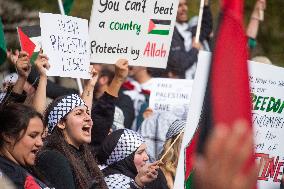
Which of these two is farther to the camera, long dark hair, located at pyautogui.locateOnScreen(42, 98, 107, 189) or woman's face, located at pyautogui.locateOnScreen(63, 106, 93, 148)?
woman's face, located at pyautogui.locateOnScreen(63, 106, 93, 148)

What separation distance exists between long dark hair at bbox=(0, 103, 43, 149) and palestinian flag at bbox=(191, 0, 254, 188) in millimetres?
2919

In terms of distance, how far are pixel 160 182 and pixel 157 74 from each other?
10.2ft

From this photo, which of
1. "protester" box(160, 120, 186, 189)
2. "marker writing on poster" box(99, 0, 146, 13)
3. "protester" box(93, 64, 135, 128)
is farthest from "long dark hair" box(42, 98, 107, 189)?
"protester" box(93, 64, 135, 128)

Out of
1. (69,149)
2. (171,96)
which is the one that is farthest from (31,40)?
(171,96)

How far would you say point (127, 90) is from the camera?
8961 millimetres

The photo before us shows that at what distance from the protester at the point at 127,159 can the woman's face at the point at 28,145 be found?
1045 millimetres

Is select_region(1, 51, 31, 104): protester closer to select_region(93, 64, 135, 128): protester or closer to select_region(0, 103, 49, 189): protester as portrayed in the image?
select_region(0, 103, 49, 189): protester

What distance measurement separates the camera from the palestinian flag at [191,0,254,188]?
1790 mm

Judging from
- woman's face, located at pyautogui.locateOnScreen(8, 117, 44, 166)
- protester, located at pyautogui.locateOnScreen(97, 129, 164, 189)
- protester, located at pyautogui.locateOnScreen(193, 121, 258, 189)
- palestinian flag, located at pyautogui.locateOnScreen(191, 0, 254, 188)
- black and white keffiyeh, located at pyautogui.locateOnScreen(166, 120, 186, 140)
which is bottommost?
protester, located at pyautogui.locateOnScreen(97, 129, 164, 189)

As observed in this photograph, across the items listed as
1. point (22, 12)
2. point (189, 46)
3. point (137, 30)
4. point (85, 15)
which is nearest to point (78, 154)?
point (137, 30)

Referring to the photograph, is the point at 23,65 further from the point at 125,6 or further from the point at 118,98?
the point at 118,98

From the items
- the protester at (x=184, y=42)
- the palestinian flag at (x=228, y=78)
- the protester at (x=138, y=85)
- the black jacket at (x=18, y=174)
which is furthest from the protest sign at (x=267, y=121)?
the palestinian flag at (x=228, y=78)

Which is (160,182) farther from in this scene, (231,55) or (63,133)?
(231,55)

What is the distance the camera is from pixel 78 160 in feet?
17.6
